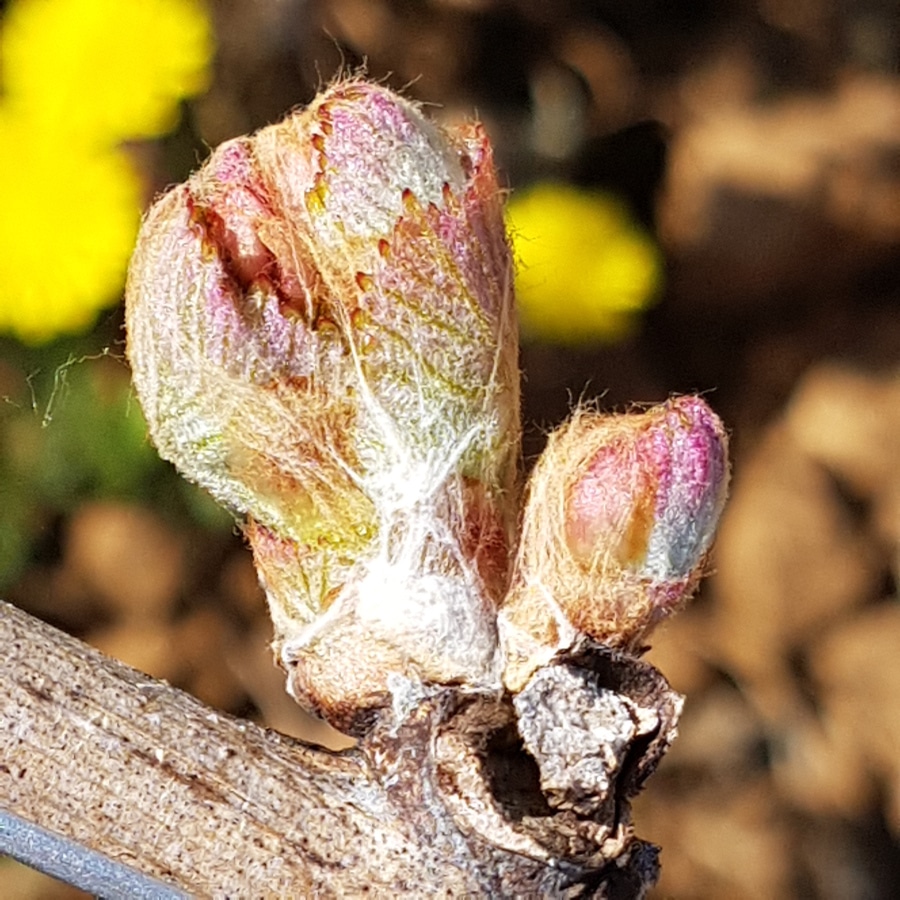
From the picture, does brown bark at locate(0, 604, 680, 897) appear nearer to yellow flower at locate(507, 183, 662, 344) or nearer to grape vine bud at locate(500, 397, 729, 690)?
grape vine bud at locate(500, 397, 729, 690)

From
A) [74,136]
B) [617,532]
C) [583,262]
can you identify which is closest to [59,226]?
[74,136]

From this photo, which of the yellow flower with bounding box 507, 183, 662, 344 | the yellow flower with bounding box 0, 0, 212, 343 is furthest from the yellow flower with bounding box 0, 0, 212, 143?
the yellow flower with bounding box 507, 183, 662, 344

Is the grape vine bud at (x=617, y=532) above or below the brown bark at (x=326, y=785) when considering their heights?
above

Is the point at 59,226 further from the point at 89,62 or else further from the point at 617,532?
the point at 617,532

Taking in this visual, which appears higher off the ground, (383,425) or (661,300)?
(383,425)

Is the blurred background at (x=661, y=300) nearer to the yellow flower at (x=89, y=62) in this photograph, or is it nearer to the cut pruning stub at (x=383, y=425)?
the yellow flower at (x=89, y=62)

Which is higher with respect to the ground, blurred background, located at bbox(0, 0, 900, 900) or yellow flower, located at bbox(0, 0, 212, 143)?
yellow flower, located at bbox(0, 0, 212, 143)

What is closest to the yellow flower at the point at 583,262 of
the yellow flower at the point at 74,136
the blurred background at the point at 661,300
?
the blurred background at the point at 661,300

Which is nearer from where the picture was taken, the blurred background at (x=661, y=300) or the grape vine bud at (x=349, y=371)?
the grape vine bud at (x=349, y=371)
